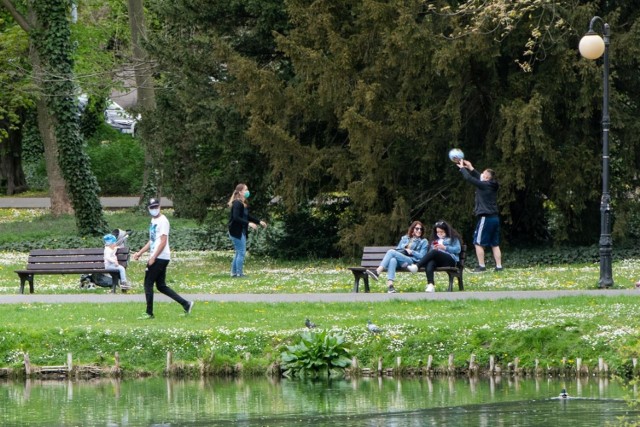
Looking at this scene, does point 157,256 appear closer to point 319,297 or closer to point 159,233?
point 159,233

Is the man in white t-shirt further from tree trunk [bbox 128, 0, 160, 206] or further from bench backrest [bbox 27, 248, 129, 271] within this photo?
tree trunk [bbox 128, 0, 160, 206]

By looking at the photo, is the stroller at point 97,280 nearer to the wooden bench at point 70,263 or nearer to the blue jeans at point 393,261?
the wooden bench at point 70,263

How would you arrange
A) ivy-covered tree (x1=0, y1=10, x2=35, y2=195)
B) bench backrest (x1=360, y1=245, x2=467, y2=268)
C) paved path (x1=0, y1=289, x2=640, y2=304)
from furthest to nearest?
ivy-covered tree (x1=0, y1=10, x2=35, y2=195), bench backrest (x1=360, y1=245, x2=467, y2=268), paved path (x1=0, y1=289, x2=640, y2=304)

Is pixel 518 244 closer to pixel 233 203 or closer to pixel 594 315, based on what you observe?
pixel 233 203

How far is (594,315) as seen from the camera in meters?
19.1

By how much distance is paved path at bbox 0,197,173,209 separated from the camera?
54.4 metres

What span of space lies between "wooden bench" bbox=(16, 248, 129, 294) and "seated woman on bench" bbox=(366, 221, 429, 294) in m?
4.80

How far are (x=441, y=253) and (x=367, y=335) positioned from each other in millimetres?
4843

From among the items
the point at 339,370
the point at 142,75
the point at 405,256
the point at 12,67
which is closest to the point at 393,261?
the point at 405,256

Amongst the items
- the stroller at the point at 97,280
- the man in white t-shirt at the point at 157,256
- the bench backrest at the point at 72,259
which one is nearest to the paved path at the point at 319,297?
Answer: the bench backrest at the point at 72,259

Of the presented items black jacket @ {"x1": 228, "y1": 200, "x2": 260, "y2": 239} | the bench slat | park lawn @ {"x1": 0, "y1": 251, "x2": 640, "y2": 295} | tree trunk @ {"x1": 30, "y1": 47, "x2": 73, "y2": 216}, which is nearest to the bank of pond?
park lawn @ {"x1": 0, "y1": 251, "x2": 640, "y2": 295}

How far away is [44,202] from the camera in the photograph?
187 feet

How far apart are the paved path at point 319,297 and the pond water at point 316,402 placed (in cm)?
437

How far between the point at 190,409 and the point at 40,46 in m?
24.2
